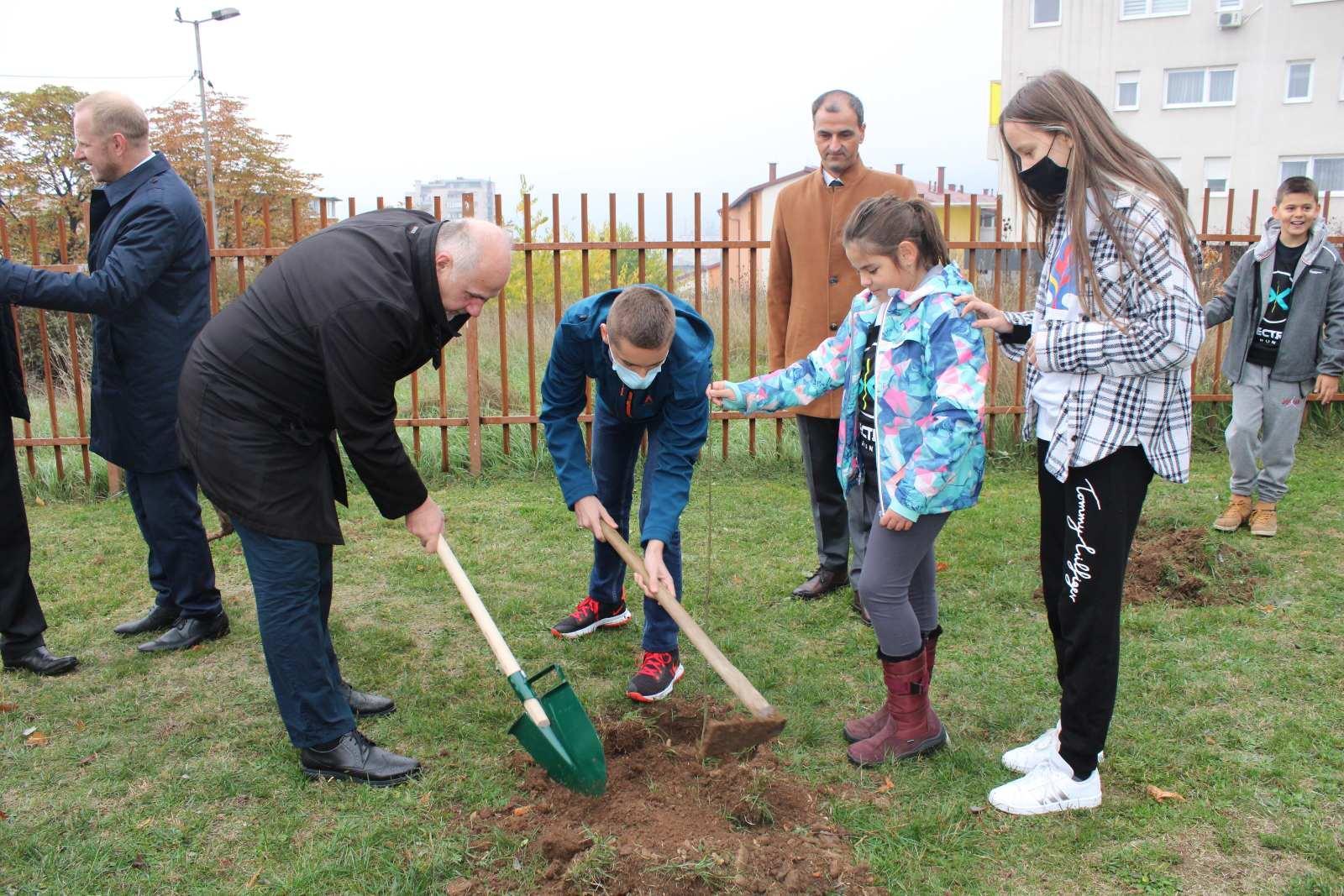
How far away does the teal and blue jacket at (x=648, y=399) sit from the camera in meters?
3.39

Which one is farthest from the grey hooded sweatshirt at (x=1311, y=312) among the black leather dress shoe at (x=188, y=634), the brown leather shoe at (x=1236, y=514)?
the black leather dress shoe at (x=188, y=634)

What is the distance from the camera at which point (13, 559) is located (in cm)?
381

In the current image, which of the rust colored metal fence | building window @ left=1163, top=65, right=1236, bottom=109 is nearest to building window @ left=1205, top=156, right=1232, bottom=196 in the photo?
building window @ left=1163, top=65, right=1236, bottom=109

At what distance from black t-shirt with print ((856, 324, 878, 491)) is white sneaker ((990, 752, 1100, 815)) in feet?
3.53

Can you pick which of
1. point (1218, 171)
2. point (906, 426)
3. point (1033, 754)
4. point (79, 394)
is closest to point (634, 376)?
point (906, 426)

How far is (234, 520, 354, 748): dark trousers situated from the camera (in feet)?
9.77

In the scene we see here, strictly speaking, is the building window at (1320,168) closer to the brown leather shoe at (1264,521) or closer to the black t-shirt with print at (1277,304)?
the black t-shirt with print at (1277,304)

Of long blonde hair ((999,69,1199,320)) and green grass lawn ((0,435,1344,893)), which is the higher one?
long blonde hair ((999,69,1199,320))

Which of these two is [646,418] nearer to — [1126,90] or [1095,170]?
[1095,170]

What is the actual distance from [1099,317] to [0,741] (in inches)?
151

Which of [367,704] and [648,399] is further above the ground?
[648,399]

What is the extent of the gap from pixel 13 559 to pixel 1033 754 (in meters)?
3.92

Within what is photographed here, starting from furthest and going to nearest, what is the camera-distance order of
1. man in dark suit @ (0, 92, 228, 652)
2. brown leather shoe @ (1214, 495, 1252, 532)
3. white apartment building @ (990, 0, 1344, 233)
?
white apartment building @ (990, 0, 1344, 233) → brown leather shoe @ (1214, 495, 1252, 532) → man in dark suit @ (0, 92, 228, 652)

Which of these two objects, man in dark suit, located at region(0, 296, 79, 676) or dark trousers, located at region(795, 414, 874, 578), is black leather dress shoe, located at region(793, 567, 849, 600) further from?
man in dark suit, located at region(0, 296, 79, 676)
